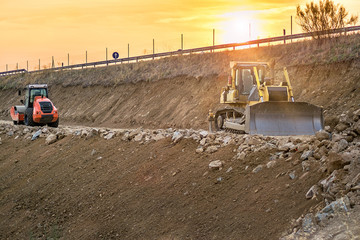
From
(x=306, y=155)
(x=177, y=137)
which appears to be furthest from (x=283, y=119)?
(x=306, y=155)

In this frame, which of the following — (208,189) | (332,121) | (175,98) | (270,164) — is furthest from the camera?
(175,98)

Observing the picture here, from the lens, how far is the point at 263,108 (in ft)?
57.9

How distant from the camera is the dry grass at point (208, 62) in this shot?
91.9 ft

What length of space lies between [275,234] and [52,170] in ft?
37.0

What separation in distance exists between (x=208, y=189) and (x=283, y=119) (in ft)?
21.5

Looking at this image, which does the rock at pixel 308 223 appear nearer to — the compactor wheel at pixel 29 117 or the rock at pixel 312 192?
the rock at pixel 312 192

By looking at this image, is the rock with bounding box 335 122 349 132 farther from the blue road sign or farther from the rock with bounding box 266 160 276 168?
the blue road sign

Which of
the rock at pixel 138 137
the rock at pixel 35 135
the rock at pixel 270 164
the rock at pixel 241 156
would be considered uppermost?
the rock at pixel 138 137

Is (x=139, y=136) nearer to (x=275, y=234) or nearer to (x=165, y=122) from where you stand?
(x=275, y=234)

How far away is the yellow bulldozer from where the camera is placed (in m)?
17.6

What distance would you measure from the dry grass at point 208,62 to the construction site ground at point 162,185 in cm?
23

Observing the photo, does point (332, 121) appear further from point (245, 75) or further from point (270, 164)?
point (270, 164)

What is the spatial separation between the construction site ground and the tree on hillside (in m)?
2.41

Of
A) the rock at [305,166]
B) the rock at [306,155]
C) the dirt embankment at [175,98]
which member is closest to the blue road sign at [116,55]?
the dirt embankment at [175,98]
